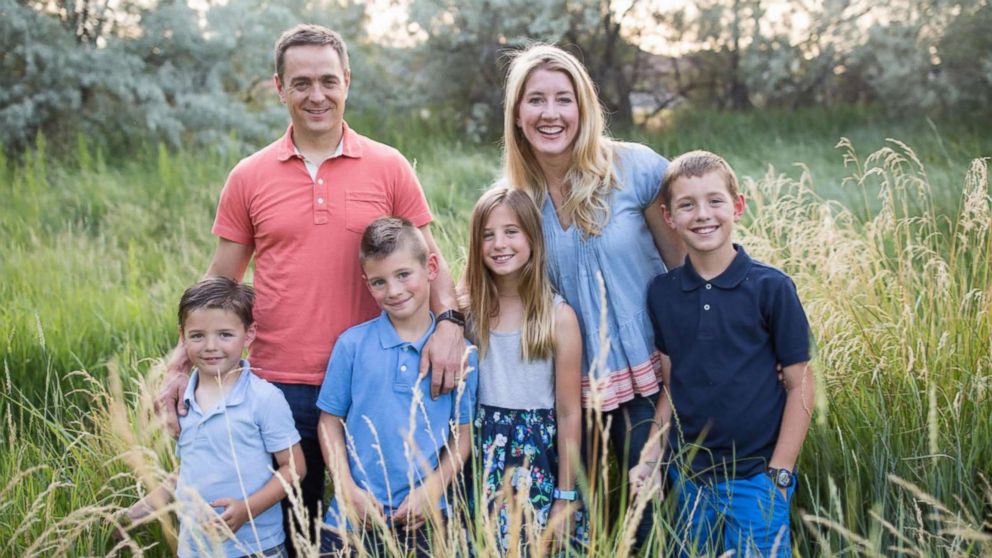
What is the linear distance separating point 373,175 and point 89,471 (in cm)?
168

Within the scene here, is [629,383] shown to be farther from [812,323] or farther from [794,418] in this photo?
[812,323]

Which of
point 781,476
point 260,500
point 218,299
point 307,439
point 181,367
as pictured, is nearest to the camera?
point 781,476

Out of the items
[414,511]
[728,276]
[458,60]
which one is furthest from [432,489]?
[458,60]

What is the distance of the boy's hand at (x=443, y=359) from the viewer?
2777 mm

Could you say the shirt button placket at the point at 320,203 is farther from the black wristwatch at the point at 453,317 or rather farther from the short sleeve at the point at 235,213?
the black wristwatch at the point at 453,317

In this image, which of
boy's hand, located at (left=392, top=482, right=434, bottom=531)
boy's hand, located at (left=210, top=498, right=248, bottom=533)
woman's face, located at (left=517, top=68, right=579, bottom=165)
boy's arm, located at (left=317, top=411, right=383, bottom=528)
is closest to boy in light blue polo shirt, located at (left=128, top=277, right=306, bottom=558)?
boy's hand, located at (left=210, top=498, right=248, bottom=533)

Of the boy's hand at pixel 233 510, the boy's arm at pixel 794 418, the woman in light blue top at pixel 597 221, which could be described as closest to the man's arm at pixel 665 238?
the woman in light blue top at pixel 597 221

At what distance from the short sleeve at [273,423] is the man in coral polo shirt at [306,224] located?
17 centimetres

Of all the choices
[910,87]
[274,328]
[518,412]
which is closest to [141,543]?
[274,328]

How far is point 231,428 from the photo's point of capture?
276 centimetres

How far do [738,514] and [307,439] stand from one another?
1.50 m

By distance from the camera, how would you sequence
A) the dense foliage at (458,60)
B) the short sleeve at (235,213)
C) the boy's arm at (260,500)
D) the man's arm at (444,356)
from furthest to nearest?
the dense foliage at (458,60)
the short sleeve at (235,213)
the man's arm at (444,356)
the boy's arm at (260,500)

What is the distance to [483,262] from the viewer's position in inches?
117

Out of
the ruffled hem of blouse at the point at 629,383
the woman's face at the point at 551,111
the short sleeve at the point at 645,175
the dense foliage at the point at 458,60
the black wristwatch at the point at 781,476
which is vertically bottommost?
the black wristwatch at the point at 781,476
